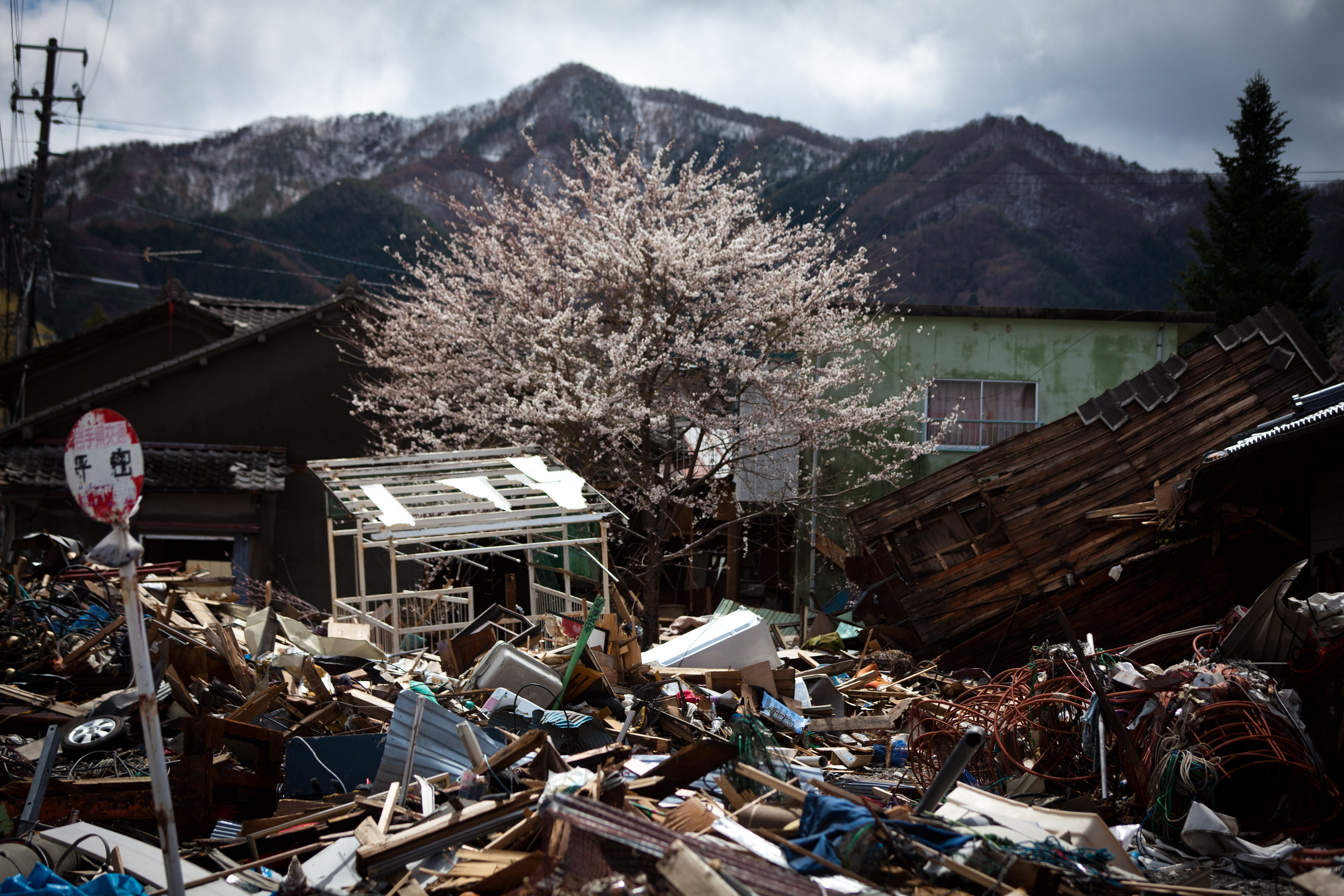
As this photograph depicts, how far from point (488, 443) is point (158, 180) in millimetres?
77278

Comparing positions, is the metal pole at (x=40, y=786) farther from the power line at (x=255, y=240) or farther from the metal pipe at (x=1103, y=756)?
the power line at (x=255, y=240)

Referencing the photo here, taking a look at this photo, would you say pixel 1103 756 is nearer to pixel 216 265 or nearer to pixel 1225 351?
pixel 1225 351

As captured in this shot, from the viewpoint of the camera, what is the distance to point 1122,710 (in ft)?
22.5

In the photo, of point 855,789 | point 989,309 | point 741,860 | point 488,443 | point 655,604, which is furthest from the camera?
point 989,309

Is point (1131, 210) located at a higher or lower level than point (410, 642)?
higher

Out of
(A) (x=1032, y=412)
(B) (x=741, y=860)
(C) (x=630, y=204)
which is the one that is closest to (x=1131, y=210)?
(A) (x=1032, y=412)

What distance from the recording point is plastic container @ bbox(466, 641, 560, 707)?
300 inches

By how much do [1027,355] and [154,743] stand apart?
17.9m

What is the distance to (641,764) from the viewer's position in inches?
250

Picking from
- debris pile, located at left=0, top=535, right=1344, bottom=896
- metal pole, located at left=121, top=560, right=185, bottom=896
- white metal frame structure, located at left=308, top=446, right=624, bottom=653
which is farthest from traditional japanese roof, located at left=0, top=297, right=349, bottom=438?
metal pole, located at left=121, top=560, right=185, bottom=896

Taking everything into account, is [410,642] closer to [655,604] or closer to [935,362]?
[655,604]

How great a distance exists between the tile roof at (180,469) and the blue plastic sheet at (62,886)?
44.0ft

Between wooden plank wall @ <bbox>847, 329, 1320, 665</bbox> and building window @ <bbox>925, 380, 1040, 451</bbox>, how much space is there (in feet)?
15.9

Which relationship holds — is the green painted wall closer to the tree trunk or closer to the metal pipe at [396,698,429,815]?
the tree trunk
